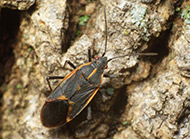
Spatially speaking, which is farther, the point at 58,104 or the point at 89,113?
the point at 89,113

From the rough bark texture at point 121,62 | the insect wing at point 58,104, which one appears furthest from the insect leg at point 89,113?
the insect wing at point 58,104

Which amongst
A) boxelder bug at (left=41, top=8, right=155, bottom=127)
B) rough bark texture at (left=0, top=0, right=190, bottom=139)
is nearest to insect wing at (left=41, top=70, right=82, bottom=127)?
boxelder bug at (left=41, top=8, right=155, bottom=127)

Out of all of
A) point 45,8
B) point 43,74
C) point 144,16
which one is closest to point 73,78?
point 43,74

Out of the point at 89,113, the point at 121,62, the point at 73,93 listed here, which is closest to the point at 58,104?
the point at 73,93

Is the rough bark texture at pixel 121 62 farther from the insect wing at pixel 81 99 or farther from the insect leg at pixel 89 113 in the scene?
the insect wing at pixel 81 99

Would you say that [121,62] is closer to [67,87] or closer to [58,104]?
[67,87]

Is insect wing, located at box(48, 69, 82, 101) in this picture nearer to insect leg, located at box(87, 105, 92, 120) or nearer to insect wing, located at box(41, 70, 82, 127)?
insect wing, located at box(41, 70, 82, 127)
